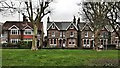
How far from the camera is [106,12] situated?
2094 inches

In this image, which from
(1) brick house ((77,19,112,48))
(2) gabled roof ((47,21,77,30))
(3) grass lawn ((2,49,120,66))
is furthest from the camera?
(2) gabled roof ((47,21,77,30))

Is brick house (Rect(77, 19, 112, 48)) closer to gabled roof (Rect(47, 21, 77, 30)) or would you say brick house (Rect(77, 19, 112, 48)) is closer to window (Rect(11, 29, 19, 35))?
gabled roof (Rect(47, 21, 77, 30))

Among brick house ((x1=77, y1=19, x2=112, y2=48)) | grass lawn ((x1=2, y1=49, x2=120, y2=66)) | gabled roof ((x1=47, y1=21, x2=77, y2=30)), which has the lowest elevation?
grass lawn ((x1=2, y1=49, x2=120, y2=66))

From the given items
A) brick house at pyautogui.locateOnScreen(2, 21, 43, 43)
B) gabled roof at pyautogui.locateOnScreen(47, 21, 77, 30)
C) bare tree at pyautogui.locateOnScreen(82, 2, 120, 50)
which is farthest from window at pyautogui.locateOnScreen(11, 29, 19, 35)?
bare tree at pyautogui.locateOnScreen(82, 2, 120, 50)

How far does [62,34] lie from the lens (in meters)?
106

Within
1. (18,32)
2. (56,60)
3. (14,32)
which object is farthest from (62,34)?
(56,60)

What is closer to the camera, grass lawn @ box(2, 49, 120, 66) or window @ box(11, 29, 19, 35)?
grass lawn @ box(2, 49, 120, 66)

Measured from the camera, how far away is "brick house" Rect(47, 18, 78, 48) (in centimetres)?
10388

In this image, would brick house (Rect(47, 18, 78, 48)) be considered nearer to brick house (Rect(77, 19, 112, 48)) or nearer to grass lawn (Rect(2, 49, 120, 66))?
brick house (Rect(77, 19, 112, 48))

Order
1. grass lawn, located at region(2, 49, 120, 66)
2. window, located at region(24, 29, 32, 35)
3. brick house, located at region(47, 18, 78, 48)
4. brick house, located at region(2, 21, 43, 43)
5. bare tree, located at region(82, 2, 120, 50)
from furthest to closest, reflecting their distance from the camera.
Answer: brick house, located at region(47, 18, 78, 48)
window, located at region(24, 29, 32, 35)
brick house, located at region(2, 21, 43, 43)
bare tree, located at region(82, 2, 120, 50)
grass lawn, located at region(2, 49, 120, 66)

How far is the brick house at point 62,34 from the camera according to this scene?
104 meters

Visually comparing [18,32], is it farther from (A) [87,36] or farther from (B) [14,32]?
(A) [87,36]

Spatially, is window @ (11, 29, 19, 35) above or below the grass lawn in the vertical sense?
above

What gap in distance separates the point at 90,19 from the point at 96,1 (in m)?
8.62
